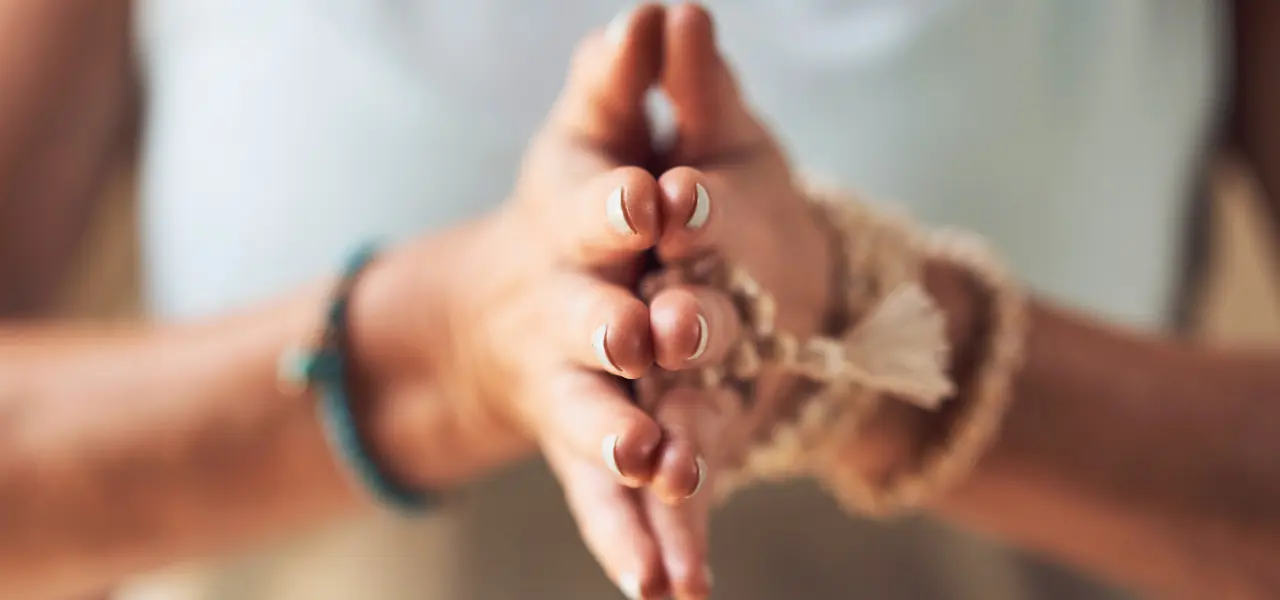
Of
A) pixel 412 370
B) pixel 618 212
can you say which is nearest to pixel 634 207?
pixel 618 212

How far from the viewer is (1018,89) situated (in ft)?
1.66

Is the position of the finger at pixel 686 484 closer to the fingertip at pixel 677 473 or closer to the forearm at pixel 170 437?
the fingertip at pixel 677 473

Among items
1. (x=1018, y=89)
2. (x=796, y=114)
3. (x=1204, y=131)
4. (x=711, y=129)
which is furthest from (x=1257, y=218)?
(x=711, y=129)

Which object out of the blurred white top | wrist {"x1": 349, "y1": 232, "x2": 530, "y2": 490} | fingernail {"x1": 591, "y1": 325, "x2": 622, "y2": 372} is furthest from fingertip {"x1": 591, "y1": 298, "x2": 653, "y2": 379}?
the blurred white top

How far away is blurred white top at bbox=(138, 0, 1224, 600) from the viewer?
485mm

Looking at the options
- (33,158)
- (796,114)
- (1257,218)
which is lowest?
(1257,218)

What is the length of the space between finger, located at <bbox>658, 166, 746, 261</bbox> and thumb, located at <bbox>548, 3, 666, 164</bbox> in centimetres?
6

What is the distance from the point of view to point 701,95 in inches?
12.1

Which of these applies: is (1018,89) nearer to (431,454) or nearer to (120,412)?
(431,454)

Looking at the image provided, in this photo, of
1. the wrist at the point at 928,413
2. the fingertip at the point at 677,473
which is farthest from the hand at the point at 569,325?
the wrist at the point at 928,413

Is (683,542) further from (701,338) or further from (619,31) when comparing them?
(619,31)

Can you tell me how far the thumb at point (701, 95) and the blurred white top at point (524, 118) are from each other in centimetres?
18

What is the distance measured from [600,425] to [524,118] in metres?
0.27

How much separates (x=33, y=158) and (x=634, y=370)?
1.27ft
